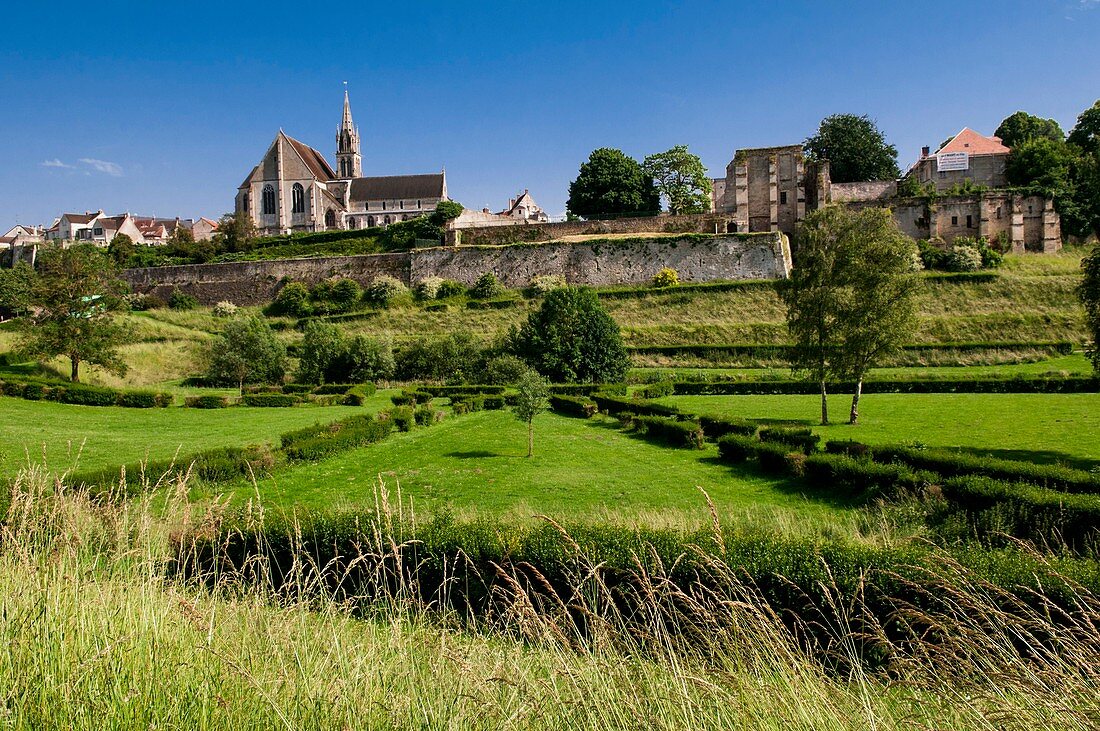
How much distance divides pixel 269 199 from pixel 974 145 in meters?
71.1

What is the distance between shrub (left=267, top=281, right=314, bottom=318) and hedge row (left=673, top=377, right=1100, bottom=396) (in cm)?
3188

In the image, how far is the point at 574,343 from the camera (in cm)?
3566

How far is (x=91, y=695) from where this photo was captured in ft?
12.2

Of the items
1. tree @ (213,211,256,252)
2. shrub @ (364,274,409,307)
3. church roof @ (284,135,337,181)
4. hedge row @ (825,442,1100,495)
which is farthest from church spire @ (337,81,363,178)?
hedge row @ (825,442,1100,495)

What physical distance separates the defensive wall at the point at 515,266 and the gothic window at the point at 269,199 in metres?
25.1

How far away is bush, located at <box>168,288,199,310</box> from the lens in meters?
56.0

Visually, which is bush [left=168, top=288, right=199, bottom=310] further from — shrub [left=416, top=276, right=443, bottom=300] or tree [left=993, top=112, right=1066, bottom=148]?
tree [left=993, top=112, right=1066, bottom=148]

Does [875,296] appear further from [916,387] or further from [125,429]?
[125,429]

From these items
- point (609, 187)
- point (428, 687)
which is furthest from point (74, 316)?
point (609, 187)

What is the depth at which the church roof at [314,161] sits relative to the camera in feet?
272

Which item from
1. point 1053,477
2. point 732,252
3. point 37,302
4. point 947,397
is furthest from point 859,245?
point 37,302

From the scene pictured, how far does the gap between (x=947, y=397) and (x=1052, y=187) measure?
112ft

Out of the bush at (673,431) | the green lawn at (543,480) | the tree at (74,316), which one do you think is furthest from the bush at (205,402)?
the bush at (673,431)

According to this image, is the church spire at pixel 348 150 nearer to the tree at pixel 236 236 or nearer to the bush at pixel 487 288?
the tree at pixel 236 236
